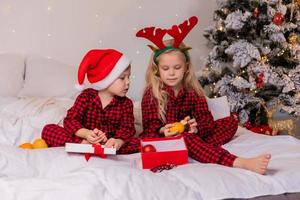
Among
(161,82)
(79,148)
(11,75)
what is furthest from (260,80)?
(79,148)

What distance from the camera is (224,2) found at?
327 centimetres

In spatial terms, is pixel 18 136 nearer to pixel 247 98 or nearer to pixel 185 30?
pixel 185 30

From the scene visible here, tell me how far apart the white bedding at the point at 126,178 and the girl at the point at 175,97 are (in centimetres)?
20

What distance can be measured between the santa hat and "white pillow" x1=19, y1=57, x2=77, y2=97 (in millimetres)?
742

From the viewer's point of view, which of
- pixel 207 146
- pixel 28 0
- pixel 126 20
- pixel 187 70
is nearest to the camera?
pixel 207 146

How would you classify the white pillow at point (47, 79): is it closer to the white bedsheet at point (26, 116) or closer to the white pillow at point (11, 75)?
the white pillow at point (11, 75)

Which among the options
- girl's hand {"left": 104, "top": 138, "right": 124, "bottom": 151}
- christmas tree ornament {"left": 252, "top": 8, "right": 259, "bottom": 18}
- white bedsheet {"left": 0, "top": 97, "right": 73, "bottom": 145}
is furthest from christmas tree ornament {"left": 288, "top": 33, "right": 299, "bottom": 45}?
girl's hand {"left": 104, "top": 138, "right": 124, "bottom": 151}

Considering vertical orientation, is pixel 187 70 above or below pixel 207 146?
above

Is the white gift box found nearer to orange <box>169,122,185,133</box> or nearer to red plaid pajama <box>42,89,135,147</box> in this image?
red plaid pajama <box>42,89,135,147</box>

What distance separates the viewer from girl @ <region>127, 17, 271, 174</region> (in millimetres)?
2264

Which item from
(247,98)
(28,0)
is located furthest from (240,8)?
(28,0)

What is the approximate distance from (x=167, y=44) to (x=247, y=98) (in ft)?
3.69

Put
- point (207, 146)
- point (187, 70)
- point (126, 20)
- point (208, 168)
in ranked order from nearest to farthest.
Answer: point (208, 168) → point (207, 146) → point (187, 70) → point (126, 20)

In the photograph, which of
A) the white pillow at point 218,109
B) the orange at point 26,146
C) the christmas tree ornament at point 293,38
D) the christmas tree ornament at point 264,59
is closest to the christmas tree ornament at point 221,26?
the christmas tree ornament at point 264,59
